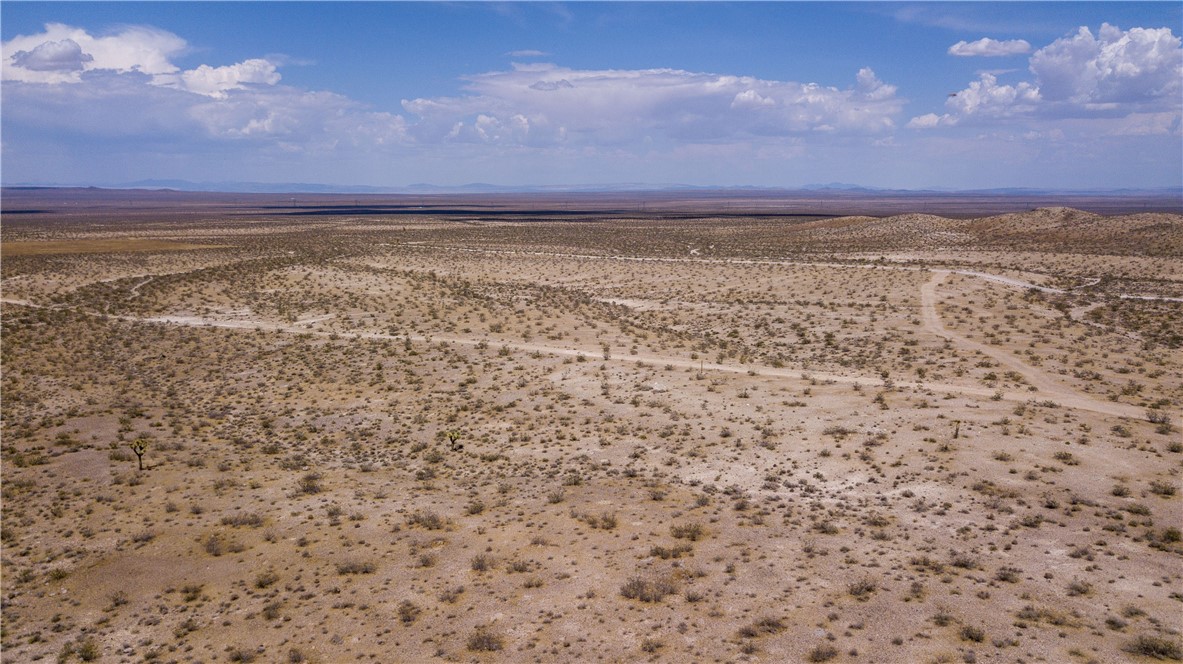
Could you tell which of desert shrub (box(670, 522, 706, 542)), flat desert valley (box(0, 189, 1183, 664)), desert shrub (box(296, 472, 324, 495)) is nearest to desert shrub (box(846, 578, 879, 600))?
flat desert valley (box(0, 189, 1183, 664))

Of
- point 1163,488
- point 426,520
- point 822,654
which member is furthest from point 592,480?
point 1163,488

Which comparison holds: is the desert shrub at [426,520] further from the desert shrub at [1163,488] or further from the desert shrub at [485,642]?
the desert shrub at [1163,488]

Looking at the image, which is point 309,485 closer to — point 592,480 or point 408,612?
point 408,612

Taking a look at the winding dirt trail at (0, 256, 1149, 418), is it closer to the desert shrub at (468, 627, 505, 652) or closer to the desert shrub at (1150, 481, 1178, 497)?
the desert shrub at (1150, 481, 1178, 497)

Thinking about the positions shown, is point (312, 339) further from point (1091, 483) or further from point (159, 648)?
point (1091, 483)

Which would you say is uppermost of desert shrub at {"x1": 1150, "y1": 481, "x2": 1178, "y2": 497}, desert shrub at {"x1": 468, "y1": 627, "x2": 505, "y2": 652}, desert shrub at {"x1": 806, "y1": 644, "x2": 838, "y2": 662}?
desert shrub at {"x1": 1150, "y1": 481, "x2": 1178, "y2": 497}

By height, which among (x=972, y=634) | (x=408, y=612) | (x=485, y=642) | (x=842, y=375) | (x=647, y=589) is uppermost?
(x=842, y=375)

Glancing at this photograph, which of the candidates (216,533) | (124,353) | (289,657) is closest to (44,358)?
(124,353)

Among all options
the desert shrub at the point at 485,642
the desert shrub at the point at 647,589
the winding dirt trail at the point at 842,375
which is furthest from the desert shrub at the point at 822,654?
the winding dirt trail at the point at 842,375

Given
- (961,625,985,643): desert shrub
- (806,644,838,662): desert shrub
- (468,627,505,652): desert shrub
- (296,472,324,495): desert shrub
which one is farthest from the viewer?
(296,472,324,495): desert shrub
